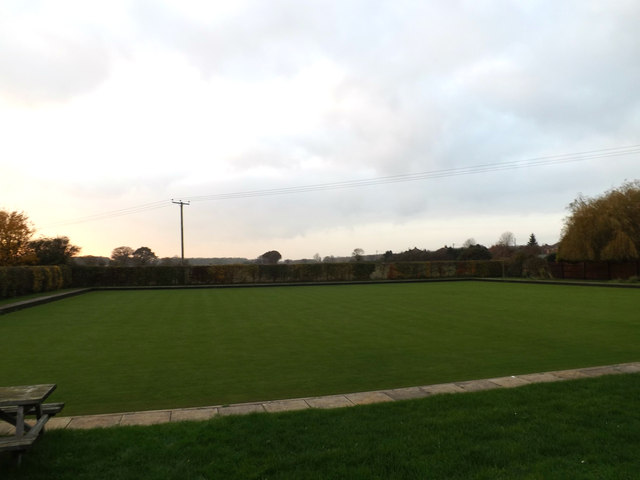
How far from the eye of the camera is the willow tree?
24266mm

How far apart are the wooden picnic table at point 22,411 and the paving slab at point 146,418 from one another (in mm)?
495

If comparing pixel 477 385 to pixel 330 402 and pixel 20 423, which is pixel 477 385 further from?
pixel 20 423

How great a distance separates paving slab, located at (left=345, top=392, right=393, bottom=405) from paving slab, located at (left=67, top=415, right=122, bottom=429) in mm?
1909

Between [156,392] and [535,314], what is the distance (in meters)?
9.19

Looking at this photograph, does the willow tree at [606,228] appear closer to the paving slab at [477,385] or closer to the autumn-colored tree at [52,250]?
the paving slab at [477,385]

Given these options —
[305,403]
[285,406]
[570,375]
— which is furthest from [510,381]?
[285,406]

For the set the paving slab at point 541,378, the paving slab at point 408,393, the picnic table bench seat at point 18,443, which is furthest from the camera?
the paving slab at point 541,378

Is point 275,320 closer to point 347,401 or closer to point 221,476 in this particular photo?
point 347,401

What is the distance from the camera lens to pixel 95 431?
3.11m

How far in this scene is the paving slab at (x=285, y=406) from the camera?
11.7ft

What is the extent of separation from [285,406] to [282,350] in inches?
117

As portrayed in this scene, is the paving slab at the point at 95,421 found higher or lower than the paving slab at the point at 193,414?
higher

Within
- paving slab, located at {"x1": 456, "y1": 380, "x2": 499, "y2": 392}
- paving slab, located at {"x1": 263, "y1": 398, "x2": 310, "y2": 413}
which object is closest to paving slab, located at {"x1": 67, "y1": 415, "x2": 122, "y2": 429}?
paving slab, located at {"x1": 263, "y1": 398, "x2": 310, "y2": 413}

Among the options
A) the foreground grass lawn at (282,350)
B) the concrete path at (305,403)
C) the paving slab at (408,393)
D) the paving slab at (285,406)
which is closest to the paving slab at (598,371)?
the concrete path at (305,403)
